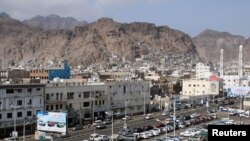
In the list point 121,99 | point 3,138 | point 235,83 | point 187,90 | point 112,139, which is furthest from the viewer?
point 235,83

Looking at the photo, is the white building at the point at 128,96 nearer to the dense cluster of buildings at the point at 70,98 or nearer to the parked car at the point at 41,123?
the dense cluster of buildings at the point at 70,98

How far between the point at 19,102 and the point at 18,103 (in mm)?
148

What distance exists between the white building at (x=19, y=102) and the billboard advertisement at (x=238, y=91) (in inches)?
2006

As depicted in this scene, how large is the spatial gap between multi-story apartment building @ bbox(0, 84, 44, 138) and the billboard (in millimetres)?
3680

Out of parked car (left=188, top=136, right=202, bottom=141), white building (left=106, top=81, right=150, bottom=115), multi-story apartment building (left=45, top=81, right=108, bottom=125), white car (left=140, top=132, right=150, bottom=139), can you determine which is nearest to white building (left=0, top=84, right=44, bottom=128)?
multi-story apartment building (left=45, top=81, right=108, bottom=125)

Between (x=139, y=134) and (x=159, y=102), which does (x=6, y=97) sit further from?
(x=159, y=102)

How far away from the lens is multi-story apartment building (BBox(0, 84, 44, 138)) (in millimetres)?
45438

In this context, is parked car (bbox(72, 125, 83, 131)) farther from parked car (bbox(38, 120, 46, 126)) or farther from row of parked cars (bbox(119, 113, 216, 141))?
parked car (bbox(38, 120, 46, 126))

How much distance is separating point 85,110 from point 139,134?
40.8 feet

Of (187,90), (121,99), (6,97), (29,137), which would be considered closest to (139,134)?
(29,137)

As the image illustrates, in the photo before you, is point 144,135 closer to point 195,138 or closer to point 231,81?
point 195,138

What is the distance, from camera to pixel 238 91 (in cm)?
9550

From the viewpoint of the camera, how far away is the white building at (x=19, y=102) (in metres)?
45.4

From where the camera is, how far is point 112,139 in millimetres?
40969
